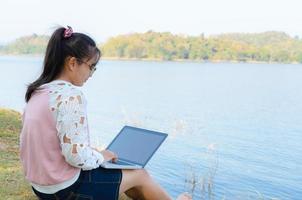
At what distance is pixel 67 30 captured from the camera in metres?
2.47

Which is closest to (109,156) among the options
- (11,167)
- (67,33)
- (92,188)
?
(92,188)

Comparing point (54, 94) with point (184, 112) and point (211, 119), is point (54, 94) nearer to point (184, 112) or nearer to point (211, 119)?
point (211, 119)

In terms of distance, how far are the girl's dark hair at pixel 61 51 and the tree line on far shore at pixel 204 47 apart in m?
47.9

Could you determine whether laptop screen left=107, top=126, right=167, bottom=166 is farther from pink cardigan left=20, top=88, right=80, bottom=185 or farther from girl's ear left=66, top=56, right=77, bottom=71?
girl's ear left=66, top=56, right=77, bottom=71

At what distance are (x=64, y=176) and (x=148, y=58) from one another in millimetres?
56432

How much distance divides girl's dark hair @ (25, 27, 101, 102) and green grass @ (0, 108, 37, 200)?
1.18m

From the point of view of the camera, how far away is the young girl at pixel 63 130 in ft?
7.69

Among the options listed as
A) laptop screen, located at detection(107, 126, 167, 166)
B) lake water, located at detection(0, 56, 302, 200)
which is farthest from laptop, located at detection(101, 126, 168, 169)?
lake water, located at detection(0, 56, 302, 200)

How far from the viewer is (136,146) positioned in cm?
291

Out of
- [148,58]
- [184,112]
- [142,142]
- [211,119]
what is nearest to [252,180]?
[142,142]

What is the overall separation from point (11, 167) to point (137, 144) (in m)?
1.70

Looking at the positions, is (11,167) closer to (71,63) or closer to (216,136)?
(71,63)

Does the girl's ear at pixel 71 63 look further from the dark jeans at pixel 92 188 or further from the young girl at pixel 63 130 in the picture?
the dark jeans at pixel 92 188

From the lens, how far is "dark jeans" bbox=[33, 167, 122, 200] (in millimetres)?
2492
